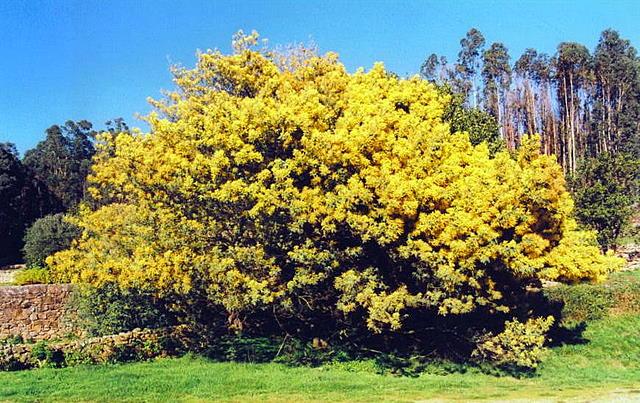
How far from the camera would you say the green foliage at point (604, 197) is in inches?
1143

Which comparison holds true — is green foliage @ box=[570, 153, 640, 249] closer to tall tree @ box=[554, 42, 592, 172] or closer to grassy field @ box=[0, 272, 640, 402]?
grassy field @ box=[0, 272, 640, 402]

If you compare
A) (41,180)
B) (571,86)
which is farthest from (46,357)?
(571,86)

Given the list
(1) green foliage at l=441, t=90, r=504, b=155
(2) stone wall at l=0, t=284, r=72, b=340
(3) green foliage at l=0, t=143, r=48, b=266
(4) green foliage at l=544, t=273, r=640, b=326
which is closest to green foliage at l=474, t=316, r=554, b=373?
(4) green foliage at l=544, t=273, r=640, b=326

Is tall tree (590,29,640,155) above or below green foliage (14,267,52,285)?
above

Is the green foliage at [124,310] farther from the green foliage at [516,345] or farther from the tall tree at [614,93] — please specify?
the tall tree at [614,93]

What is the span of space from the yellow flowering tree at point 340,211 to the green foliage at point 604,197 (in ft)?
50.6

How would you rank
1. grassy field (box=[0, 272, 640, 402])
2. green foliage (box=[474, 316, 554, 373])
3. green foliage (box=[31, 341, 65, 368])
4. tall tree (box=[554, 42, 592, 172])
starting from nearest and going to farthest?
grassy field (box=[0, 272, 640, 402])
green foliage (box=[31, 341, 65, 368])
green foliage (box=[474, 316, 554, 373])
tall tree (box=[554, 42, 592, 172])

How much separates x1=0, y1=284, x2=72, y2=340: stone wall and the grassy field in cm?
672

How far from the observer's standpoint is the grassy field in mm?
11500

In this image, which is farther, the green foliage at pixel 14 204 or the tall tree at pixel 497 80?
the tall tree at pixel 497 80

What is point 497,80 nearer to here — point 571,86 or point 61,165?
point 571,86

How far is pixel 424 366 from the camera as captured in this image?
1480 cm

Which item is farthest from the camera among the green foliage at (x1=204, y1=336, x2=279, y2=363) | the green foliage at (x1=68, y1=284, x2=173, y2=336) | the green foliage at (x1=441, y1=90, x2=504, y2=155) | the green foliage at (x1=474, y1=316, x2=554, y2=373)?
the green foliage at (x1=441, y1=90, x2=504, y2=155)

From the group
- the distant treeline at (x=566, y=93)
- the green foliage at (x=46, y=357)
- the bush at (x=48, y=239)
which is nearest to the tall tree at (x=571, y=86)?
the distant treeline at (x=566, y=93)
